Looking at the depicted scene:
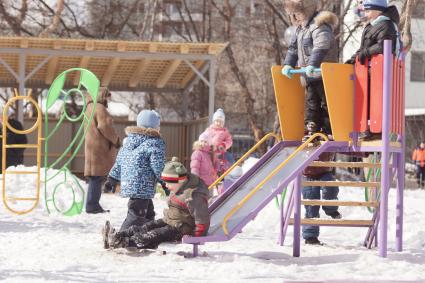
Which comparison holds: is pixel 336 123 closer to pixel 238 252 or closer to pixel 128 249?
pixel 238 252

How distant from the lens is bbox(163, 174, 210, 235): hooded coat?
7656 mm

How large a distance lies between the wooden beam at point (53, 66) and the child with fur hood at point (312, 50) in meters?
10.2

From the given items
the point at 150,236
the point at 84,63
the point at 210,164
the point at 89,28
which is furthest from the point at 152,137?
the point at 89,28

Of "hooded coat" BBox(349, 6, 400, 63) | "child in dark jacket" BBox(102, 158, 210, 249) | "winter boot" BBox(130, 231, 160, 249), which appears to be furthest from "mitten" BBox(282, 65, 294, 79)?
"winter boot" BBox(130, 231, 160, 249)

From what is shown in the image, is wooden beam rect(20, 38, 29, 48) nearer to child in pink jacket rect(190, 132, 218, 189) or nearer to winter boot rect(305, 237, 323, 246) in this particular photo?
child in pink jacket rect(190, 132, 218, 189)

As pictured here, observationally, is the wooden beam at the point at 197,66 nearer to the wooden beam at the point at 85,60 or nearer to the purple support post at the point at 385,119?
the wooden beam at the point at 85,60

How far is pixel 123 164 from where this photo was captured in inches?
335

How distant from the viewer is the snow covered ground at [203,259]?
21.9 feet

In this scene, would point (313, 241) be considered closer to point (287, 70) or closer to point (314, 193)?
point (314, 193)

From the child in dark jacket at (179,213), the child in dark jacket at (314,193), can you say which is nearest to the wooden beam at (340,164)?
the child in dark jacket at (314,193)

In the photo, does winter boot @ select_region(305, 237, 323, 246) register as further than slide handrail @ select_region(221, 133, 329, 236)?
Yes

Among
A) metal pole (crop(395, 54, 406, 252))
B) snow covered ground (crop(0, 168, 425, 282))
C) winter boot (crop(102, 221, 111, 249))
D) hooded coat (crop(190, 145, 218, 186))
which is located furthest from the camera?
hooded coat (crop(190, 145, 218, 186))

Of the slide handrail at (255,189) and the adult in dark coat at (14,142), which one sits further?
the adult in dark coat at (14,142)

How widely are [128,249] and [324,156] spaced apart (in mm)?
2654
